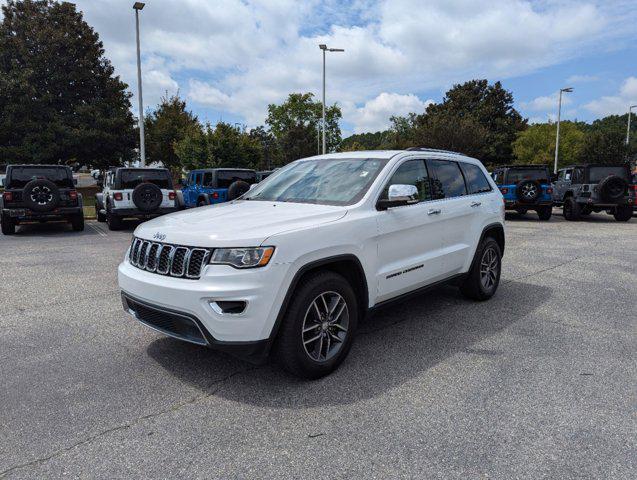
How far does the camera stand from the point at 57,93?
25.8 meters

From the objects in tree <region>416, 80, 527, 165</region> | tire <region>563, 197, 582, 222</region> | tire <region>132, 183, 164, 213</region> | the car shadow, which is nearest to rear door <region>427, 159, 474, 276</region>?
the car shadow

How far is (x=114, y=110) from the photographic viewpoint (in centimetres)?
2656

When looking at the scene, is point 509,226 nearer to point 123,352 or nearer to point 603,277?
point 603,277

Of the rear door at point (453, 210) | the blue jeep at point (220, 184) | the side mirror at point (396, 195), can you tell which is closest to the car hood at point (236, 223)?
A: the side mirror at point (396, 195)

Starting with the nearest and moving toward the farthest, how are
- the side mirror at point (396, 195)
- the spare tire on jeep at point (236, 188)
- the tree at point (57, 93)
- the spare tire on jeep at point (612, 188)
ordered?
the side mirror at point (396, 195), the spare tire on jeep at point (236, 188), the spare tire on jeep at point (612, 188), the tree at point (57, 93)

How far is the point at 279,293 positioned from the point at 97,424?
136cm

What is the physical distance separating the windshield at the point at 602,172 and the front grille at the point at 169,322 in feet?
53.8

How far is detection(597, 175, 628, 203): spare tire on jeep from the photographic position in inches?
597

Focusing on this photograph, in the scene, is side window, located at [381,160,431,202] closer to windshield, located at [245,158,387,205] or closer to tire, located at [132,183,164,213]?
windshield, located at [245,158,387,205]

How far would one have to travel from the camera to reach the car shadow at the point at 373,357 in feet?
10.9

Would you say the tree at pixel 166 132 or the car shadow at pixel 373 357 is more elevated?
the tree at pixel 166 132

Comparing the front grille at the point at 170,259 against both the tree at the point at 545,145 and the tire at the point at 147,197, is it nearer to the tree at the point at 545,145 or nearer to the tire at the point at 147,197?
the tire at the point at 147,197

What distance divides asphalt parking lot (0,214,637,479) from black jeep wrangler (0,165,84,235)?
6961 mm

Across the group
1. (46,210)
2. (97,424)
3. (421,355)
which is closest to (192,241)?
(97,424)
